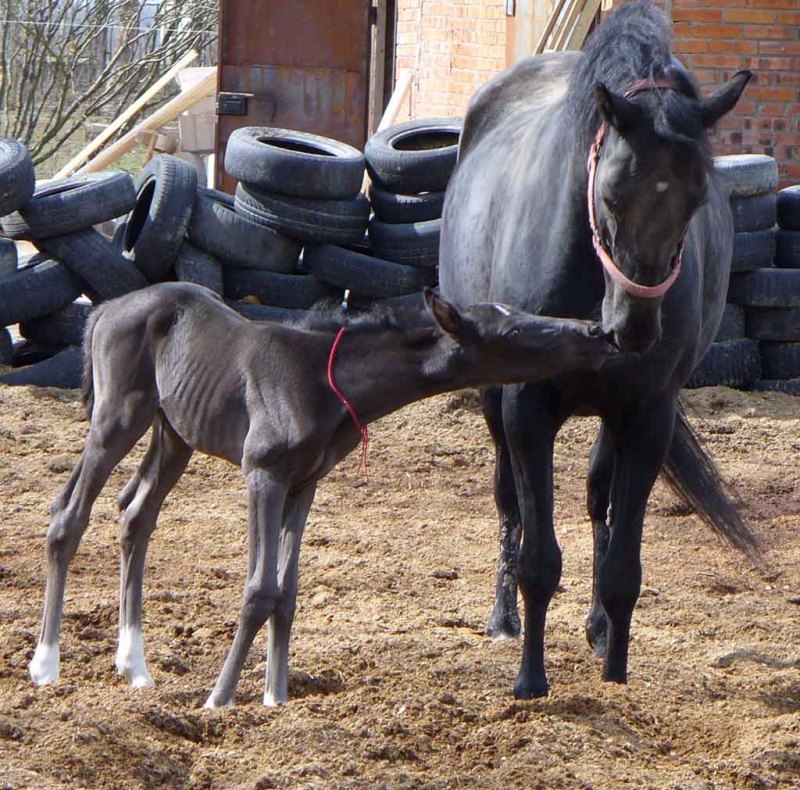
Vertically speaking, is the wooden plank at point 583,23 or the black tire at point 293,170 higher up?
the wooden plank at point 583,23

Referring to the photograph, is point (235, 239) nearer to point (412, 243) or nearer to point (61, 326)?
point (412, 243)

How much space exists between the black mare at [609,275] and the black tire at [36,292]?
362cm

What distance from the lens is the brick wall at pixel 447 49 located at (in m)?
12.0

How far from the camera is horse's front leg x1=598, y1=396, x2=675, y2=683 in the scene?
14.3 ft

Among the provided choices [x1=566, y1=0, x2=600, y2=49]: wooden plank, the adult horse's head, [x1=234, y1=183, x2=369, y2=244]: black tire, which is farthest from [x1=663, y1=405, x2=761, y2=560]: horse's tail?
[x1=566, y1=0, x2=600, y2=49]: wooden plank

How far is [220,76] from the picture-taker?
12469 millimetres

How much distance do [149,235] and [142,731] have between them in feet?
17.2

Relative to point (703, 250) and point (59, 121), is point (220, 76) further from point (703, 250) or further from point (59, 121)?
point (703, 250)

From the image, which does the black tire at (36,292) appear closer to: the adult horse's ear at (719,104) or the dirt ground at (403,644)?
the dirt ground at (403,644)

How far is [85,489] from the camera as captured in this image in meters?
4.39

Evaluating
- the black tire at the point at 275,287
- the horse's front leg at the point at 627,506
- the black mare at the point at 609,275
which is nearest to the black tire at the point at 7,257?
the black tire at the point at 275,287

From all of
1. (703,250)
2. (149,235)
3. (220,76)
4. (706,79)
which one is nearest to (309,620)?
(703,250)

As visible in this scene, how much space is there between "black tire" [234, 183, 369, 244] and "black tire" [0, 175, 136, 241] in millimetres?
761

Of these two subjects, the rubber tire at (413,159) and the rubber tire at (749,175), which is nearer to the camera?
the rubber tire at (749,175)
